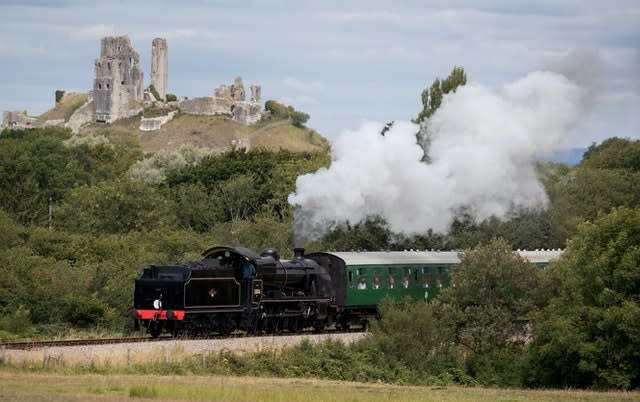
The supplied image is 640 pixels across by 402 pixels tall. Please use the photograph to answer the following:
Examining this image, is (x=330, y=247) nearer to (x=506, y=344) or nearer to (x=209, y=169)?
(x=506, y=344)

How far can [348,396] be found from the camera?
32875 millimetres

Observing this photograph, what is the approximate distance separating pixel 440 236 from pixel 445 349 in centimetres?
1677

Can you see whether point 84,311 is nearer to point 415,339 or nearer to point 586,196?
point 415,339

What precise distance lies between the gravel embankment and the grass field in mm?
1702

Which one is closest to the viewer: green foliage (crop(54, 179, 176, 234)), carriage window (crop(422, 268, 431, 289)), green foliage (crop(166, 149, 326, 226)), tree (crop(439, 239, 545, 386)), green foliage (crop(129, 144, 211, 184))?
tree (crop(439, 239, 545, 386))

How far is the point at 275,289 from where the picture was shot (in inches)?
1753

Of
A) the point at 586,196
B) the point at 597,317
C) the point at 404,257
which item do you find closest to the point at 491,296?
the point at 404,257

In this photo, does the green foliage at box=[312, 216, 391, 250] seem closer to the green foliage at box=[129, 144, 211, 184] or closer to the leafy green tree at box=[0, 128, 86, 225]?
the leafy green tree at box=[0, 128, 86, 225]

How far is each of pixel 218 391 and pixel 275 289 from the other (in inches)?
520

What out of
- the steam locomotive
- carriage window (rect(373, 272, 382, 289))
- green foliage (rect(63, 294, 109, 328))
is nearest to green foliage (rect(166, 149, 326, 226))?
→ the steam locomotive

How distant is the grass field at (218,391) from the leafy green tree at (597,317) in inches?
238

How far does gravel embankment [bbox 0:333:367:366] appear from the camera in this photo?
115ft

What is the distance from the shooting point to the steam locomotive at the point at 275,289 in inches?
1635

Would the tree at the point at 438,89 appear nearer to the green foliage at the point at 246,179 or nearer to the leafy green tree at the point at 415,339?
the green foliage at the point at 246,179
